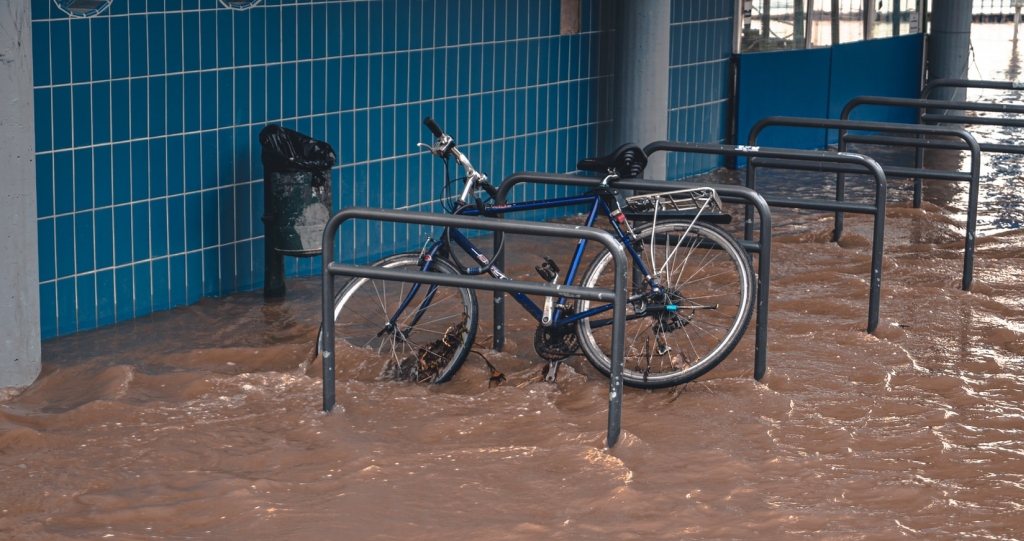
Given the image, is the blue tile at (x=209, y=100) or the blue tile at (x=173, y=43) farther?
the blue tile at (x=209, y=100)

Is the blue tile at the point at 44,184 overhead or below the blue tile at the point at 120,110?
below

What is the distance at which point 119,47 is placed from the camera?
6430 millimetres

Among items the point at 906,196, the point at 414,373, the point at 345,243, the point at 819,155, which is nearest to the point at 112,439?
the point at 414,373

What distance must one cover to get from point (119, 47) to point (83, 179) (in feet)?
2.27

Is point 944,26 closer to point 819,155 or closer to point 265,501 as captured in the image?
point 819,155

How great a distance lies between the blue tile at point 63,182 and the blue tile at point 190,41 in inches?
34.3

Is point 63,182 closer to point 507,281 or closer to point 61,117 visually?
point 61,117

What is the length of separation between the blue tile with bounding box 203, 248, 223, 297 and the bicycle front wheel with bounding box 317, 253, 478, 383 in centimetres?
115

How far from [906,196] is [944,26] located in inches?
189

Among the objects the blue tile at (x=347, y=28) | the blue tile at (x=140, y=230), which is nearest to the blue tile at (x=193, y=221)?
the blue tile at (x=140, y=230)

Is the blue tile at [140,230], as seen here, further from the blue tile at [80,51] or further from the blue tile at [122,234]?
the blue tile at [80,51]

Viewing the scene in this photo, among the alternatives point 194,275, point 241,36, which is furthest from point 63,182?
point 241,36

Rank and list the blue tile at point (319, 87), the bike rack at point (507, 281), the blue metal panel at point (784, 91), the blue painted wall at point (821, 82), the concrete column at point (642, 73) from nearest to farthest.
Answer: the bike rack at point (507, 281), the blue tile at point (319, 87), the concrete column at point (642, 73), the blue metal panel at point (784, 91), the blue painted wall at point (821, 82)

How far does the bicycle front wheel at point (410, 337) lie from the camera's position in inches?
221
